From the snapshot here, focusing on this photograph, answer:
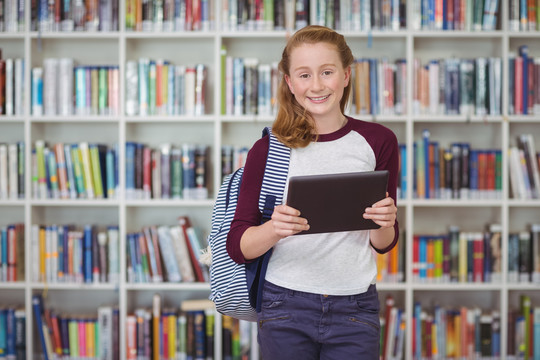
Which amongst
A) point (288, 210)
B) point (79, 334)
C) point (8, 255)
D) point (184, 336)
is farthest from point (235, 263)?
point (8, 255)

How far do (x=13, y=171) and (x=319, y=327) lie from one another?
89.8 inches

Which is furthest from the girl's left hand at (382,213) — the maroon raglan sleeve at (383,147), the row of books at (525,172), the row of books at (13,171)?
the row of books at (13,171)

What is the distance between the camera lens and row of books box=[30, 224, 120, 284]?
310cm

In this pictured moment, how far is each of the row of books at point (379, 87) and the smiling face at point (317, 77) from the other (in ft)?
5.41

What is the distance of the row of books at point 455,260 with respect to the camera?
121 inches

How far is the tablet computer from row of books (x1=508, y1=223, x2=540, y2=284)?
6.60 feet

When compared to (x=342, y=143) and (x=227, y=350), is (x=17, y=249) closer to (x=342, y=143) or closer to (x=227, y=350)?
(x=227, y=350)

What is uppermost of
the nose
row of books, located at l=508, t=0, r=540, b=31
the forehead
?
row of books, located at l=508, t=0, r=540, b=31

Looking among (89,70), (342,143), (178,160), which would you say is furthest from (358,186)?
(89,70)

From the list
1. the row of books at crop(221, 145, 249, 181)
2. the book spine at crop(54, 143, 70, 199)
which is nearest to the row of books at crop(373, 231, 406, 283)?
the row of books at crop(221, 145, 249, 181)

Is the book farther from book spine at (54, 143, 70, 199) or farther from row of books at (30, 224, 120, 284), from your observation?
book spine at (54, 143, 70, 199)

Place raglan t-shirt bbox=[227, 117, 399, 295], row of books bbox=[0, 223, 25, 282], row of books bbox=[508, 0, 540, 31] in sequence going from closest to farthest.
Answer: raglan t-shirt bbox=[227, 117, 399, 295], row of books bbox=[508, 0, 540, 31], row of books bbox=[0, 223, 25, 282]

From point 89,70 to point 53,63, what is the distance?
19 cm

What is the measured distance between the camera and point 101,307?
314 centimetres
